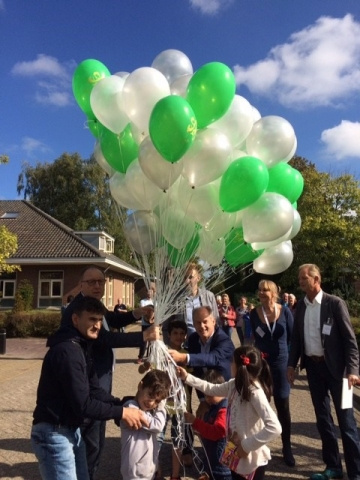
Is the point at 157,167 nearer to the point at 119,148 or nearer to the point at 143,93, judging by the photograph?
the point at 143,93

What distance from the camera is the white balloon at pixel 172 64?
15.1ft

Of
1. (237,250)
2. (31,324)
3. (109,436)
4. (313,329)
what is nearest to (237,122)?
(237,250)

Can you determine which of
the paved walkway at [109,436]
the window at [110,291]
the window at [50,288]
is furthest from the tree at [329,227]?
the paved walkway at [109,436]

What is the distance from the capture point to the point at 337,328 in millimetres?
3912

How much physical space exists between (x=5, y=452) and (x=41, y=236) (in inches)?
763

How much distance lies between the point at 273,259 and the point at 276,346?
3.02 feet

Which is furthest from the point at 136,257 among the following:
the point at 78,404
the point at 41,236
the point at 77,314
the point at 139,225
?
the point at 41,236

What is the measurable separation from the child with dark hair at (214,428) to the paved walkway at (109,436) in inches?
28.8

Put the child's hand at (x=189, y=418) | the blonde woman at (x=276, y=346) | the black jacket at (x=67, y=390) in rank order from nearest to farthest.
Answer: the black jacket at (x=67, y=390)
the child's hand at (x=189, y=418)
the blonde woman at (x=276, y=346)

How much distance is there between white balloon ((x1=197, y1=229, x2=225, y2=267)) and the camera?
170 inches

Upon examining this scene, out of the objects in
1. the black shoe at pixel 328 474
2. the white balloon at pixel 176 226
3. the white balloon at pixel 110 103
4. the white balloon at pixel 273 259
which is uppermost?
the white balloon at pixel 110 103

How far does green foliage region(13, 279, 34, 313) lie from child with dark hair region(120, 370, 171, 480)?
1708 cm

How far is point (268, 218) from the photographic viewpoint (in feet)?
12.9

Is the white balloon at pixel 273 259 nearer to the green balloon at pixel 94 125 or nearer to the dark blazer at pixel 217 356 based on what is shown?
the dark blazer at pixel 217 356
